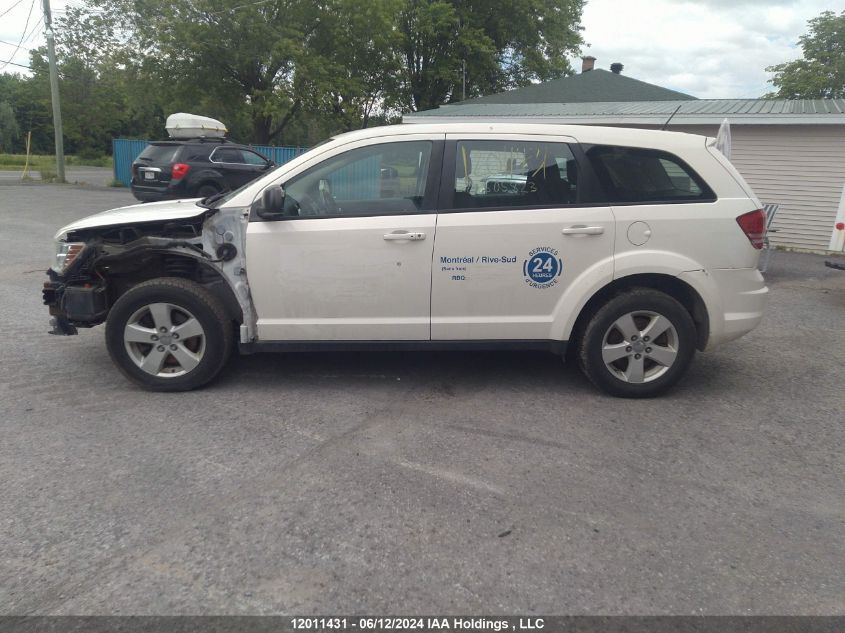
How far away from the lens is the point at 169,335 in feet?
14.7

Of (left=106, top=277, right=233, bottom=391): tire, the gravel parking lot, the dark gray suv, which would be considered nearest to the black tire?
the dark gray suv

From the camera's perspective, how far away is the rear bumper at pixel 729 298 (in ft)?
14.8

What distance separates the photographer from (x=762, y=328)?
22.3ft

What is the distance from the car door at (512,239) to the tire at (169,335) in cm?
153

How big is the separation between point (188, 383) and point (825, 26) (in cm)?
5110

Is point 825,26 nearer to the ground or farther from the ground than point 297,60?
farther from the ground

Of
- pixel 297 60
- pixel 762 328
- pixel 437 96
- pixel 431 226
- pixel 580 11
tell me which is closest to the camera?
pixel 431 226

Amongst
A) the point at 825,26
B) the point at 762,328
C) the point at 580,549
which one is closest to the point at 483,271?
the point at 580,549

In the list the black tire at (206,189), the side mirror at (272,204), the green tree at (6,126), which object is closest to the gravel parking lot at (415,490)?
the side mirror at (272,204)

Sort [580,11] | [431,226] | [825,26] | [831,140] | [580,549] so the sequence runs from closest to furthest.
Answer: [580,549] → [431,226] → [831,140] → [580,11] → [825,26]

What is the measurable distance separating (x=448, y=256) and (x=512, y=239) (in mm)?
447

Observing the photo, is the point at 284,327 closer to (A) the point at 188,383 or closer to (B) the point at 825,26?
(A) the point at 188,383

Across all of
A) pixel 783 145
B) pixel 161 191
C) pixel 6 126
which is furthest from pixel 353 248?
pixel 6 126

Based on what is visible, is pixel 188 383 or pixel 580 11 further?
pixel 580 11
